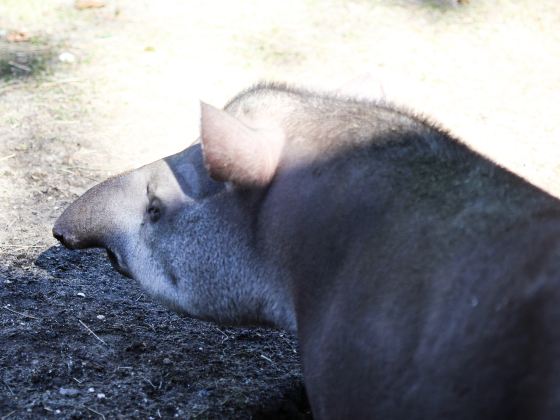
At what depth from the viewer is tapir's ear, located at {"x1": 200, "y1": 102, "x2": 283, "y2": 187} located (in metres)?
2.84

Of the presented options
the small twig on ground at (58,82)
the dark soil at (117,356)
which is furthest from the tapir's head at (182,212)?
the small twig on ground at (58,82)

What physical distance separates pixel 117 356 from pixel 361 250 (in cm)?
169

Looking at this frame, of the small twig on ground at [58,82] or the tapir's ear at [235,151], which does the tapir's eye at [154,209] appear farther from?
the small twig on ground at [58,82]

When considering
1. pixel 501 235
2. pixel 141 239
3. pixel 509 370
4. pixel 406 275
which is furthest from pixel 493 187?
pixel 141 239

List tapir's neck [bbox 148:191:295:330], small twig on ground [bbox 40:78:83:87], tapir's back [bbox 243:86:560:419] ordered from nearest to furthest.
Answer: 1. tapir's back [bbox 243:86:560:419]
2. tapir's neck [bbox 148:191:295:330]
3. small twig on ground [bbox 40:78:83:87]

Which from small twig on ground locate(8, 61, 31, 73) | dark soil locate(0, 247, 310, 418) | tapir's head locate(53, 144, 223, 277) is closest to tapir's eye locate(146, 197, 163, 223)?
tapir's head locate(53, 144, 223, 277)

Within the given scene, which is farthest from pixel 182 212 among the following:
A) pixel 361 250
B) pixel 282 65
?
pixel 282 65

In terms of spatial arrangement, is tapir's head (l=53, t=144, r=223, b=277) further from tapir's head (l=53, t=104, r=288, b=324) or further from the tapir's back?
the tapir's back

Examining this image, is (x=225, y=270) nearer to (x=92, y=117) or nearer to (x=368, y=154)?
(x=368, y=154)

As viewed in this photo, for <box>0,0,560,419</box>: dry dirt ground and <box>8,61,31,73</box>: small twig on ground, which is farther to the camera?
<box>8,61,31,73</box>: small twig on ground

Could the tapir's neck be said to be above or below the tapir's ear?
below

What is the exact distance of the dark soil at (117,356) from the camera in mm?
3623

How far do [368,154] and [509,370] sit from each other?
86cm

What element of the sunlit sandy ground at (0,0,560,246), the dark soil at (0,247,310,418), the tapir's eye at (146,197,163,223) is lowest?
the dark soil at (0,247,310,418)
